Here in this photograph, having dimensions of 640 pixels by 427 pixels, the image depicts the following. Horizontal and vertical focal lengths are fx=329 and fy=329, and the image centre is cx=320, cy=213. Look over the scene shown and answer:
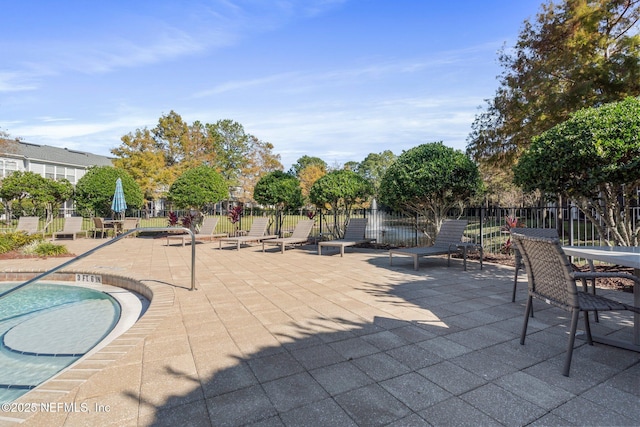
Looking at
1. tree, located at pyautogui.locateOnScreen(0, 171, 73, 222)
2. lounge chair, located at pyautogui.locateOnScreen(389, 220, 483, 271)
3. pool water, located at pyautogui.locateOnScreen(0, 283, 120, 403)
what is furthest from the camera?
tree, located at pyautogui.locateOnScreen(0, 171, 73, 222)

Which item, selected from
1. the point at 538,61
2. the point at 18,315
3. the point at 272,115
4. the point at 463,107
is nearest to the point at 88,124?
the point at 272,115

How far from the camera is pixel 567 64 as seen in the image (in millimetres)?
8898

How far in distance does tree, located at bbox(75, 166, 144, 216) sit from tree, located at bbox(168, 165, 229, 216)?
286 cm

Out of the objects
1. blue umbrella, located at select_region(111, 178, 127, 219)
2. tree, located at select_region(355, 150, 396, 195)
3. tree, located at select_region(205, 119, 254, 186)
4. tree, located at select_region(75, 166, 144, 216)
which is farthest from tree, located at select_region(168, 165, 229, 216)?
tree, located at select_region(355, 150, 396, 195)

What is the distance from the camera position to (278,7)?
326 inches

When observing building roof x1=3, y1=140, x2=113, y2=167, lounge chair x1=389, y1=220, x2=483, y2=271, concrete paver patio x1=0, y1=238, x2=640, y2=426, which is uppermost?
building roof x1=3, y1=140, x2=113, y2=167

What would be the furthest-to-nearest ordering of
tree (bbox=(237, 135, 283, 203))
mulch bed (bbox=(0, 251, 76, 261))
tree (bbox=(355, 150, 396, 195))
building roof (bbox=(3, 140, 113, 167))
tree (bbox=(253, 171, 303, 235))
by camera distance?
tree (bbox=(355, 150, 396, 195)), tree (bbox=(237, 135, 283, 203)), building roof (bbox=(3, 140, 113, 167)), tree (bbox=(253, 171, 303, 235)), mulch bed (bbox=(0, 251, 76, 261))

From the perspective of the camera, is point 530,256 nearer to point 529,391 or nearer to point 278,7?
point 529,391

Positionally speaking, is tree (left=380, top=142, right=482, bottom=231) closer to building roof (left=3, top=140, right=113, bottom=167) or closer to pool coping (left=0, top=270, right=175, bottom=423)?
pool coping (left=0, top=270, right=175, bottom=423)

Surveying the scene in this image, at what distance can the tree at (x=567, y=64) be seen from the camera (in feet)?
26.8

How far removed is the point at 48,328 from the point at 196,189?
34.1 feet

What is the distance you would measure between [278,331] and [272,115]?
50.4 feet

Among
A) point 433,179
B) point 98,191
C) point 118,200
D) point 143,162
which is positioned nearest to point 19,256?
point 118,200

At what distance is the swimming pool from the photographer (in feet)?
10.6
